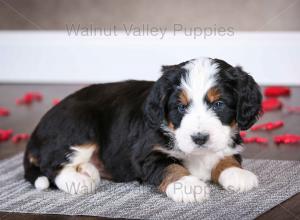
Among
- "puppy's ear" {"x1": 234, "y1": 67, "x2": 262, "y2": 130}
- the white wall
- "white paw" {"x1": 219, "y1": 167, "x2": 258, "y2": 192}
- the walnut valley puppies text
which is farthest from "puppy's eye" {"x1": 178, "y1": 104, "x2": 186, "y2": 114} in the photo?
the walnut valley puppies text

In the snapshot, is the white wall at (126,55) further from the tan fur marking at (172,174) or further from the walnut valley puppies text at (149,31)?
the tan fur marking at (172,174)

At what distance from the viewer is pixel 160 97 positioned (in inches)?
132

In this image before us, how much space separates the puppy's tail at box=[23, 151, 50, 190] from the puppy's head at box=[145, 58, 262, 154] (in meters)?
0.73

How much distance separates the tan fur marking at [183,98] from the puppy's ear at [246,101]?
293mm

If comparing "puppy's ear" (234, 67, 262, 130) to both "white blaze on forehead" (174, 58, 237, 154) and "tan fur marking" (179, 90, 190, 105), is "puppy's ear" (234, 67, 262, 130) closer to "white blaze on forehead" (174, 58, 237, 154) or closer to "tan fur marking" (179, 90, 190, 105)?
"white blaze on forehead" (174, 58, 237, 154)

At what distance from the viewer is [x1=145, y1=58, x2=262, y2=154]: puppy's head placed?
10.3 ft

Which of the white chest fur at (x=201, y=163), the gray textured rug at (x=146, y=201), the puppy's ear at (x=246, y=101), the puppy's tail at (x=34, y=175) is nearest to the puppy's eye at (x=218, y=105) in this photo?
the puppy's ear at (x=246, y=101)

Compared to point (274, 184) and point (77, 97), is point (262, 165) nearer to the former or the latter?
point (274, 184)

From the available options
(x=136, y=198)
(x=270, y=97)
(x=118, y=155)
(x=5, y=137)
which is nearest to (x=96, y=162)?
(x=118, y=155)

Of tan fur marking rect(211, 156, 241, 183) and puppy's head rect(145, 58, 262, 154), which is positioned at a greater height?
puppy's head rect(145, 58, 262, 154)

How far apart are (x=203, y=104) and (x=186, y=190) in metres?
0.45

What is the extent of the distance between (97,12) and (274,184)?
4.26 m

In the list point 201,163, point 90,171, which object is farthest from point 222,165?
point 90,171

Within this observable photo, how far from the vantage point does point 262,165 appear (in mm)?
3973
